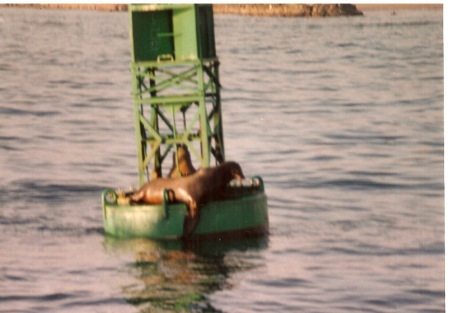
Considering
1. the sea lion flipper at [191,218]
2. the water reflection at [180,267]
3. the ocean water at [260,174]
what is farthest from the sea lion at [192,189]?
the ocean water at [260,174]

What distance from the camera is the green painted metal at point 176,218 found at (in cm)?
2541

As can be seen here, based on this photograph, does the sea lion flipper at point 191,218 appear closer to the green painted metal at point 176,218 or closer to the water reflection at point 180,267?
the green painted metal at point 176,218

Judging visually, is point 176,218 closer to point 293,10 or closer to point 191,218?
point 191,218

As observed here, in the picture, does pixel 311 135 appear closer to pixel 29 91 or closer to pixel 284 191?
pixel 284 191

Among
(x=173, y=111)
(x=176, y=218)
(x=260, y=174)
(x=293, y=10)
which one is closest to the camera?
(x=176, y=218)

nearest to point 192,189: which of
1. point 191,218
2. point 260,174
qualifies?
point 191,218

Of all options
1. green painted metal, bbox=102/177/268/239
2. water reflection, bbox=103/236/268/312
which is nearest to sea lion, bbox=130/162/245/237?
green painted metal, bbox=102/177/268/239

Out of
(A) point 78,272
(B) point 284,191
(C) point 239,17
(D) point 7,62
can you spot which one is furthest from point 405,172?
(C) point 239,17

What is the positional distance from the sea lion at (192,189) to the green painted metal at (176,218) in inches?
7.9

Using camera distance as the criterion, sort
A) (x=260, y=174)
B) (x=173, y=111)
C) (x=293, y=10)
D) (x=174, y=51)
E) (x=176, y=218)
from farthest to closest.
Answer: (x=293, y=10) < (x=260, y=174) < (x=173, y=111) < (x=174, y=51) < (x=176, y=218)

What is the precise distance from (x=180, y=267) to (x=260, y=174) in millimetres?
14652

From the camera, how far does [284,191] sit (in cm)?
3784

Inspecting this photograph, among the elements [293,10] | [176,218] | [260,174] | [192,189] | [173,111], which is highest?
[293,10]

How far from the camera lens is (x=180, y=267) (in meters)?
25.3
